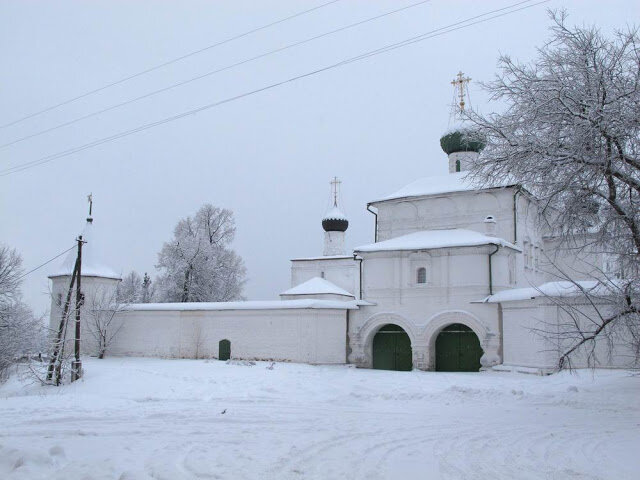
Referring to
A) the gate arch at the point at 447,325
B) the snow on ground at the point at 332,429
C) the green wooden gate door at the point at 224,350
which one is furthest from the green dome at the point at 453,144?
the green wooden gate door at the point at 224,350

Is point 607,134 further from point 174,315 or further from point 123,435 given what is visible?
point 174,315

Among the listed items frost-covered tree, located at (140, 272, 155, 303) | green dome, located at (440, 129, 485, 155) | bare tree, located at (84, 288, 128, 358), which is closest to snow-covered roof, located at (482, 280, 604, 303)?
green dome, located at (440, 129, 485, 155)

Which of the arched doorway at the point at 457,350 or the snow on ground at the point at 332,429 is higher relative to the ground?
the arched doorway at the point at 457,350

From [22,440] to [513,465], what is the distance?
4987 millimetres

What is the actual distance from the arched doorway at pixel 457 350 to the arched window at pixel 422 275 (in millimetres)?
1582

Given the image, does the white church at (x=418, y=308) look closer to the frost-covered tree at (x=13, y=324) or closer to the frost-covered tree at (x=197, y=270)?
the frost-covered tree at (x=13, y=324)

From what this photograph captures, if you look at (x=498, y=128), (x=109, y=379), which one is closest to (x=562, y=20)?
(x=498, y=128)

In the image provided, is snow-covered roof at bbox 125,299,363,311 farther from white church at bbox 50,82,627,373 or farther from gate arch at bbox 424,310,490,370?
gate arch at bbox 424,310,490,370

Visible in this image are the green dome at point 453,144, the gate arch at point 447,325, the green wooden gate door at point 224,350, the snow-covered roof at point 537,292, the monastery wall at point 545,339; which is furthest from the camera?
the green dome at point 453,144

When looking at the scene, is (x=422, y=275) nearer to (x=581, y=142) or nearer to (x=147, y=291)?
(x=581, y=142)

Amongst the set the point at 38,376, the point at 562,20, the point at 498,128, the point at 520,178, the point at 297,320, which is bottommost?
the point at 38,376

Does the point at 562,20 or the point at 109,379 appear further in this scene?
the point at 109,379

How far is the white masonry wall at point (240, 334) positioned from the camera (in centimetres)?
1878

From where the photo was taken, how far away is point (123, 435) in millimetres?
7102
